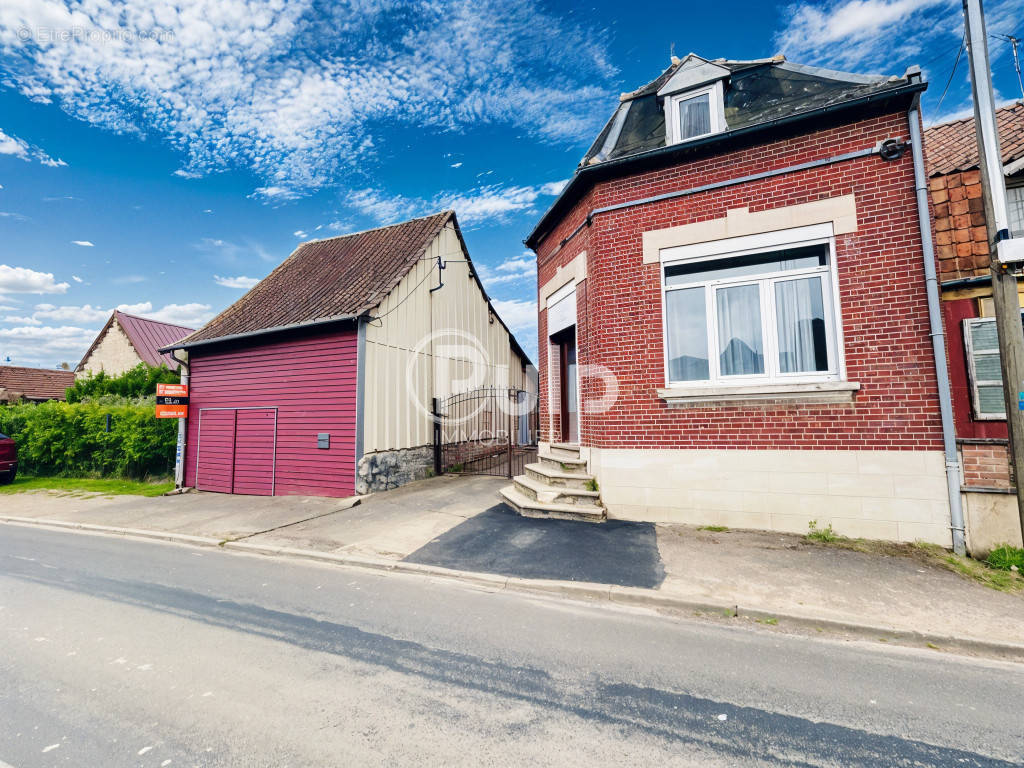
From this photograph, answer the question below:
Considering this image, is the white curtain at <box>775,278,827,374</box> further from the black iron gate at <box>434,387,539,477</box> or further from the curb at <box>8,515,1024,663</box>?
the black iron gate at <box>434,387,539,477</box>

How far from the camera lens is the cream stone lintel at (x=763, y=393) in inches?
250

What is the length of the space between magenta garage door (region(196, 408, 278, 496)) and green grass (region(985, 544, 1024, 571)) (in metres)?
12.8

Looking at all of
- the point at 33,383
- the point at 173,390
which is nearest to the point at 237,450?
the point at 173,390

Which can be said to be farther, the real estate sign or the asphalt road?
the real estate sign

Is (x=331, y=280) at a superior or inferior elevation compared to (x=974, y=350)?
superior

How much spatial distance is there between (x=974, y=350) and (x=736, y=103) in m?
4.85

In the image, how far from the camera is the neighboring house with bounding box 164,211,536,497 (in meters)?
10.6

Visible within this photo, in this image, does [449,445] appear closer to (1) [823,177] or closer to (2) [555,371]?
(2) [555,371]

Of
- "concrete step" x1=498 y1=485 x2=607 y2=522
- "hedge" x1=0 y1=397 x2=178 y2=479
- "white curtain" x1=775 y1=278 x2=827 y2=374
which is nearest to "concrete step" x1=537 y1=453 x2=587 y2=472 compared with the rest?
"concrete step" x1=498 y1=485 x2=607 y2=522

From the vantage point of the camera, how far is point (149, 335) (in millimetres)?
28312

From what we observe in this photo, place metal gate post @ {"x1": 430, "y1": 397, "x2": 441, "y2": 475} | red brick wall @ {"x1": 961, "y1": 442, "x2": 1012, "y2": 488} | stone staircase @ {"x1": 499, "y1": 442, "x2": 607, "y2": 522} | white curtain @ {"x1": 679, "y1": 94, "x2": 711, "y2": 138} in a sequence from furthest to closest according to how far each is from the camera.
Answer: metal gate post @ {"x1": 430, "y1": 397, "x2": 441, "y2": 475}
stone staircase @ {"x1": 499, "y1": 442, "x2": 607, "y2": 522}
white curtain @ {"x1": 679, "y1": 94, "x2": 711, "y2": 138}
red brick wall @ {"x1": 961, "y1": 442, "x2": 1012, "y2": 488}

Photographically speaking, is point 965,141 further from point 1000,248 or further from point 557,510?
point 557,510

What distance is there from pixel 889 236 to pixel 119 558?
38.0ft

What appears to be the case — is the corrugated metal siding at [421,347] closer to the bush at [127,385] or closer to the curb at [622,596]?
the curb at [622,596]
